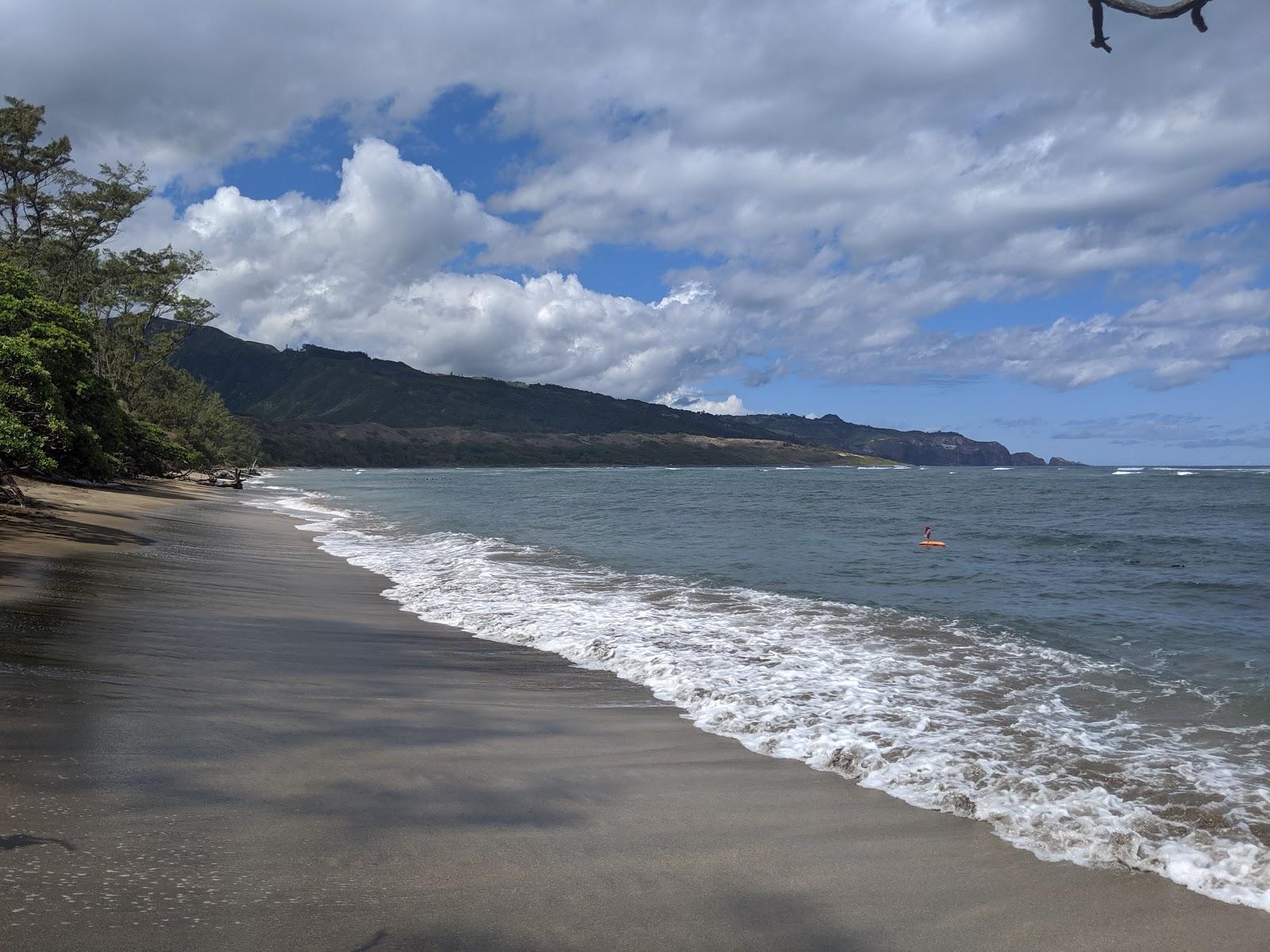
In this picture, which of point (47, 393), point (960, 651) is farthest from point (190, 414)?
point (960, 651)

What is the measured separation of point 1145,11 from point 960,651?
7.74 meters

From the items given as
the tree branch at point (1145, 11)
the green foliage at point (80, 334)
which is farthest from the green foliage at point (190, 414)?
the tree branch at point (1145, 11)

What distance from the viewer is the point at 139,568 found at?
12672 millimetres

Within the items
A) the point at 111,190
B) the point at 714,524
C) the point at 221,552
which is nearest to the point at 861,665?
the point at 221,552

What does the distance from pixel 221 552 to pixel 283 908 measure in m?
14.8

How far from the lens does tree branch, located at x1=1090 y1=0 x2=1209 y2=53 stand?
3.37 meters

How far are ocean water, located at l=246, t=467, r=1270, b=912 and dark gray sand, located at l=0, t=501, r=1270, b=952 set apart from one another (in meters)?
0.56

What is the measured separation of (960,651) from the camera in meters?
9.84

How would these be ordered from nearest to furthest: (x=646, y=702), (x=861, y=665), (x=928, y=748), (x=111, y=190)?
(x=928, y=748)
(x=646, y=702)
(x=861, y=665)
(x=111, y=190)

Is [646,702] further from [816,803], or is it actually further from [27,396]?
[27,396]

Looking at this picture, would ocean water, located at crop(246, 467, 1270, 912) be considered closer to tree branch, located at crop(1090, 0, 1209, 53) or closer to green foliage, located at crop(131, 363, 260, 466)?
tree branch, located at crop(1090, 0, 1209, 53)

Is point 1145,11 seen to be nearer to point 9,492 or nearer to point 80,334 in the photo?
point 9,492

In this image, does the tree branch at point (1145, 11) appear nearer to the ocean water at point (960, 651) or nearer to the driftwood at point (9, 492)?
the ocean water at point (960, 651)

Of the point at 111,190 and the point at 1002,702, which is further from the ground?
the point at 111,190
